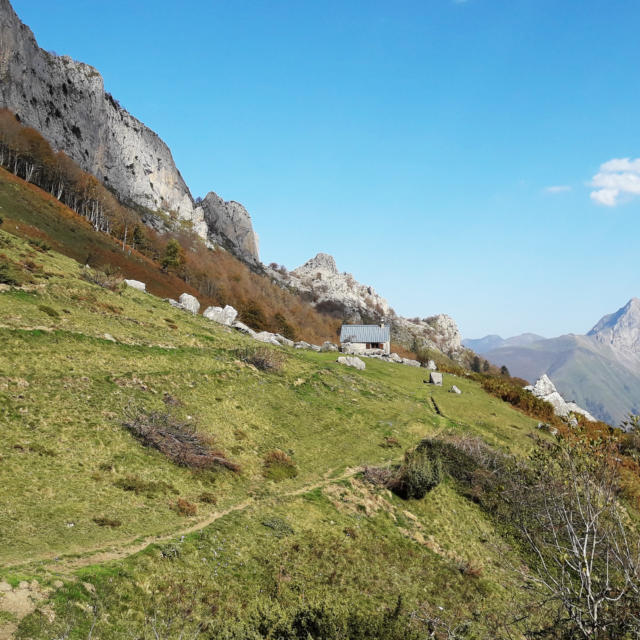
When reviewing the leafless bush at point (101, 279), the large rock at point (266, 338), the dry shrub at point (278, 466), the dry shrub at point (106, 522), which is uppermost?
the leafless bush at point (101, 279)

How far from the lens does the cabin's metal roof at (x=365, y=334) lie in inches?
3418

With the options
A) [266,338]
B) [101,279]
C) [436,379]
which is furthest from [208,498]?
[436,379]

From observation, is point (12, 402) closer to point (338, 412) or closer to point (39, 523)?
point (39, 523)

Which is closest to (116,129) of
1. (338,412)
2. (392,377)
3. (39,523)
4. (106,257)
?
(106,257)

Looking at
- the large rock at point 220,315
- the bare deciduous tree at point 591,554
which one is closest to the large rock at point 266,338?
the large rock at point 220,315

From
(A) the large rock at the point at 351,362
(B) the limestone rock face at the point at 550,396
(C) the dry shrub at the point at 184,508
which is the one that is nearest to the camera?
(C) the dry shrub at the point at 184,508

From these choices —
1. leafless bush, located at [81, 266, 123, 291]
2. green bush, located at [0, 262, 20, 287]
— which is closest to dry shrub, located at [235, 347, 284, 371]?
leafless bush, located at [81, 266, 123, 291]

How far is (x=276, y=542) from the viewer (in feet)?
54.6

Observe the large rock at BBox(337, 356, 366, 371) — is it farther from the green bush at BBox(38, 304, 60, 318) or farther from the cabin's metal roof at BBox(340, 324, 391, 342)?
the green bush at BBox(38, 304, 60, 318)

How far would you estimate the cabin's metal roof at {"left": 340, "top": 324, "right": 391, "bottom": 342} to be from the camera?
86812 mm

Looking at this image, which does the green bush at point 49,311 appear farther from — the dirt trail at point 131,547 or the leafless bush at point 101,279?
the dirt trail at point 131,547

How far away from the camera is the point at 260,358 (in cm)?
3894

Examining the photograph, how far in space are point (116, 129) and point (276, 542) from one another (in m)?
226

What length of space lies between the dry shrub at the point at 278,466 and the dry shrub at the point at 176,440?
2.07m
